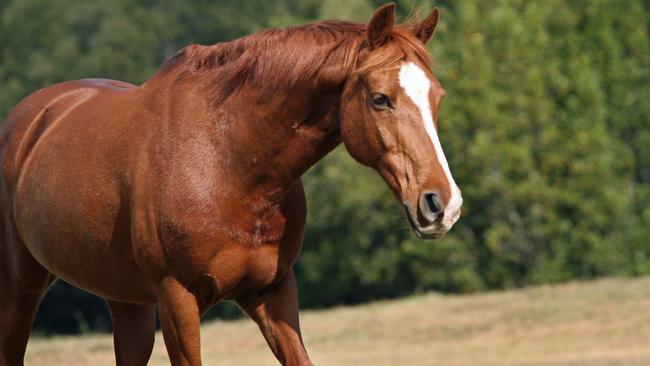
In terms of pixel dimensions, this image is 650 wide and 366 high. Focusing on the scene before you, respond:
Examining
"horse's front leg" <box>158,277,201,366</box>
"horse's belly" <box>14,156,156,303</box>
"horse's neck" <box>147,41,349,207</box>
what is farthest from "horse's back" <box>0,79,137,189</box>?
"horse's front leg" <box>158,277,201,366</box>

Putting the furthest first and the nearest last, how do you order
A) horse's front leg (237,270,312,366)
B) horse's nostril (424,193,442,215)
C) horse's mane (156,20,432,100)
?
horse's front leg (237,270,312,366), horse's mane (156,20,432,100), horse's nostril (424,193,442,215)

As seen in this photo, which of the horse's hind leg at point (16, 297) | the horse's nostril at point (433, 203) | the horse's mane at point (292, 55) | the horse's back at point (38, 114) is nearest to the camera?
the horse's nostril at point (433, 203)

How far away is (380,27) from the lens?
17.8 feet

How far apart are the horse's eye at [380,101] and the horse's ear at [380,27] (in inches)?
9.8

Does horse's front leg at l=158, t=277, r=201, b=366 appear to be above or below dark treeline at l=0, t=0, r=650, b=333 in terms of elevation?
above

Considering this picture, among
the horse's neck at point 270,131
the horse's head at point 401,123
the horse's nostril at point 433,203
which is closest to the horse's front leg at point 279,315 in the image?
the horse's neck at point 270,131

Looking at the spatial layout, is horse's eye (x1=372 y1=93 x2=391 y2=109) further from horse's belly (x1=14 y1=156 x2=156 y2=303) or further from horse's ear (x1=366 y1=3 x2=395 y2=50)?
horse's belly (x1=14 y1=156 x2=156 y2=303)

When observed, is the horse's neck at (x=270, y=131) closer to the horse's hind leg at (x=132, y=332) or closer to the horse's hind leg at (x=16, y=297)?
the horse's hind leg at (x=132, y=332)

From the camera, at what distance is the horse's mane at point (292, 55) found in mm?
5438

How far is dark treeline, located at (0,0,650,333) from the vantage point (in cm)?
4338

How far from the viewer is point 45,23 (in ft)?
184

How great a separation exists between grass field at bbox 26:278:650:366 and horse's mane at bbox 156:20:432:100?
10335 mm

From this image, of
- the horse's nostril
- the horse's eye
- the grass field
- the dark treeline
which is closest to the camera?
the horse's nostril

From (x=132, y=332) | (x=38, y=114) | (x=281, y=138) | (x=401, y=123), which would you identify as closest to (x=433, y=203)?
(x=401, y=123)
